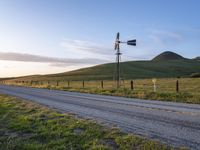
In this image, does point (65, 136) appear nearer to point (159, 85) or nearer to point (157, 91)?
point (157, 91)

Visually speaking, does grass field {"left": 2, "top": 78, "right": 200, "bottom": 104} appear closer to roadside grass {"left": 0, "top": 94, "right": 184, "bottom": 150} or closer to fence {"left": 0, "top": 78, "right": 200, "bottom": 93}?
fence {"left": 0, "top": 78, "right": 200, "bottom": 93}

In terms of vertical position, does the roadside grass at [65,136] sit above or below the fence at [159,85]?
below

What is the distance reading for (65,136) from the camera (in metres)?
8.88

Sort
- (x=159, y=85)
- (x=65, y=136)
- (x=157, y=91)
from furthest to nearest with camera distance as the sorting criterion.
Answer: (x=159, y=85)
(x=157, y=91)
(x=65, y=136)

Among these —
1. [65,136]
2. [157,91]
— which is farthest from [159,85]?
[65,136]

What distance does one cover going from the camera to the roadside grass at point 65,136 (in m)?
7.62

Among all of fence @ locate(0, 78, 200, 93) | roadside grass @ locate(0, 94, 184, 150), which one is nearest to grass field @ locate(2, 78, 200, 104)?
fence @ locate(0, 78, 200, 93)

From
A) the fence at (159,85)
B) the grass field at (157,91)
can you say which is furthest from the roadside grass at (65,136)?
the fence at (159,85)

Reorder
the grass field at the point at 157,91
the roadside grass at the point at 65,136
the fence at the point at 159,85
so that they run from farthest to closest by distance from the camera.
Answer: the fence at the point at 159,85 < the grass field at the point at 157,91 < the roadside grass at the point at 65,136

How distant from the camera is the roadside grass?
7.62 m

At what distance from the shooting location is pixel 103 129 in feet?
31.2

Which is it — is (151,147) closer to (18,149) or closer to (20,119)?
(18,149)

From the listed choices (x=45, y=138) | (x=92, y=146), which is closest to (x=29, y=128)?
(x=45, y=138)

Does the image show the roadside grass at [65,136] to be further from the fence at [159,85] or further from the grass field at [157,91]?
the fence at [159,85]
